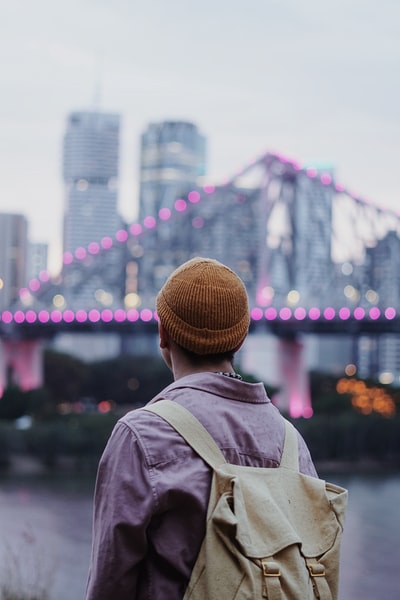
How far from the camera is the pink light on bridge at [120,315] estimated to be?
40156mm

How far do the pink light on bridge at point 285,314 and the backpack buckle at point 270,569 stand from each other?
3767cm

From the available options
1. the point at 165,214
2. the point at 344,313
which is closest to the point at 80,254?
the point at 165,214

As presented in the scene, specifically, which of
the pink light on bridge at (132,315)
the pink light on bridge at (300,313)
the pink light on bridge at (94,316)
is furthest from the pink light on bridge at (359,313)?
the pink light on bridge at (94,316)

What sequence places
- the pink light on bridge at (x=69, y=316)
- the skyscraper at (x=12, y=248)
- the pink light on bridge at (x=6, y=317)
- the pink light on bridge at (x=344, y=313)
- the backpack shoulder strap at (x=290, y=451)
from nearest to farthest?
the backpack shoulder strap at (x=290, y=451) → the skyscraper at (x=12, y=248) → the pink light on bridge at (x=344, y=313) → the pink light on bridge at (x=69, y=316) → the pink light on bridge at (x=6, y=317)

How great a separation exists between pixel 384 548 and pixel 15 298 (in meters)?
26.8

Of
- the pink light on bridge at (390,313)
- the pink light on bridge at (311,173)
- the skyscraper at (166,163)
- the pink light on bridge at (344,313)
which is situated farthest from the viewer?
the skyscraper at (166,163)

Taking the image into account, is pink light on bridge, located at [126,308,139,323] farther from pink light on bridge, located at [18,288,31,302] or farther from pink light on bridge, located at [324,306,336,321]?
pink light on bridge, located at [324,306,336,321]

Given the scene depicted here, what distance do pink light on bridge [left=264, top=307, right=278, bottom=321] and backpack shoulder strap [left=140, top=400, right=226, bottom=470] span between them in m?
37.4

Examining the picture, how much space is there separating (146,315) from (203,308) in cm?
3830

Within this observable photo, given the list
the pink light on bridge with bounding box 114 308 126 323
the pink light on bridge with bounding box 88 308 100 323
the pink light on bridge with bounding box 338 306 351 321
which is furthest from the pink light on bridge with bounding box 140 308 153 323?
the pink light on bridge with bounding box 338 306 351 321

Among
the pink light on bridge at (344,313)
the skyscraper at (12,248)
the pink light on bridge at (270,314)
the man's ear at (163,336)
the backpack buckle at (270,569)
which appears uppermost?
the man's ear at (163,336)

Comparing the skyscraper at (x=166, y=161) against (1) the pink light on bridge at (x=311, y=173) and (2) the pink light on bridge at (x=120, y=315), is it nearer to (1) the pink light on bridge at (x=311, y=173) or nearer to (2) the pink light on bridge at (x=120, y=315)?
(1) the pink light on bridge at (x=311, y=173)

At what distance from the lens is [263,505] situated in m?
1.82

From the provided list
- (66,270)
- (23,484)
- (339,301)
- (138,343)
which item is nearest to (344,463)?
(23,484)
